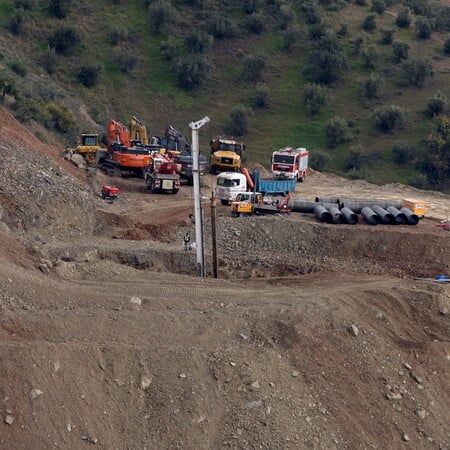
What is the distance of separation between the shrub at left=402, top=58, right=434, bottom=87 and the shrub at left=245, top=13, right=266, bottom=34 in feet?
40.6

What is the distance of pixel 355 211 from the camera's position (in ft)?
111

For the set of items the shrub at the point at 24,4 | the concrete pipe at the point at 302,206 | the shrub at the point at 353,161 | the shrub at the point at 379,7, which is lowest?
the shrub at the point at 353,161

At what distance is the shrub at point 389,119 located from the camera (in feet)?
190

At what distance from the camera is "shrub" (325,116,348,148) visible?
2260 inches

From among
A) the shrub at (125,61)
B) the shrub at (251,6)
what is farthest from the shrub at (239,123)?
the shrub at (251,6)

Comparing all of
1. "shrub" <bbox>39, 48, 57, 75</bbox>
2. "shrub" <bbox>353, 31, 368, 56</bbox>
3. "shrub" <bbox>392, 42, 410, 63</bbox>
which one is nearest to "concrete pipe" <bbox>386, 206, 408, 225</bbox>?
"shrub" <bbox>39, 48, 57, 75</bbox>

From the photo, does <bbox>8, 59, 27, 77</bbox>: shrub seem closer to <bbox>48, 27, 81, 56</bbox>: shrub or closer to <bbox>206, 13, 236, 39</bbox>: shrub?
<bbox>48, 27, 81, 56</bbox>: shrub

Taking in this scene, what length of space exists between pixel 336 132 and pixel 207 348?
41.0m

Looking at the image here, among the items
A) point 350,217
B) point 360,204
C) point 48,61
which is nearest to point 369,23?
point 48,61

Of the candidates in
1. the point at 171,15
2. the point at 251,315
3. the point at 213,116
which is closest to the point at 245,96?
the point at 213,116

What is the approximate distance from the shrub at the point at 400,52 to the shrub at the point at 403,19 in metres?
6.61

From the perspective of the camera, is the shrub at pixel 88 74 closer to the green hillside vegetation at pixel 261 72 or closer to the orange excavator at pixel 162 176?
the green hillside vegetation at pixel 261 72

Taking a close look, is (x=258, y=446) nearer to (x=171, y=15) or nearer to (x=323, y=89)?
(x=323, y=89)

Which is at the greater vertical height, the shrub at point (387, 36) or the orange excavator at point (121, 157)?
the orange excavator at point (121, 157)
